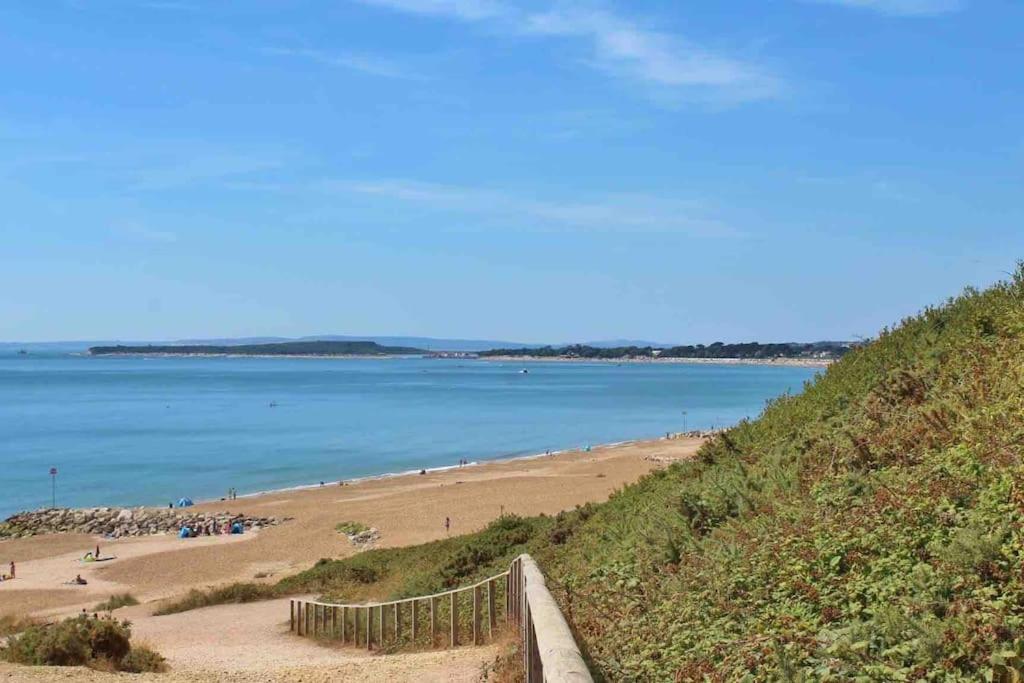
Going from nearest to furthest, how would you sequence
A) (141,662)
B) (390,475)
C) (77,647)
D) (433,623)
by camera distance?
(433,623) < (77,647) < (141,662) < (390,475)

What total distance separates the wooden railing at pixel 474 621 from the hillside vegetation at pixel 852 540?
463 millimetres

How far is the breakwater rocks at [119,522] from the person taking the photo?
4322 centimetres

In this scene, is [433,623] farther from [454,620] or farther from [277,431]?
[277,431]

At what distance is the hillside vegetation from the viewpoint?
16.1 feet

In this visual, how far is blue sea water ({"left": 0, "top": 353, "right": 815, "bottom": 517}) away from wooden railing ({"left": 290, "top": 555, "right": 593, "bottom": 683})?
2954cm

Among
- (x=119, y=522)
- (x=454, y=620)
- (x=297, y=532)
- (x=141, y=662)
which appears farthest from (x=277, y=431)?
(x=454, y=620)

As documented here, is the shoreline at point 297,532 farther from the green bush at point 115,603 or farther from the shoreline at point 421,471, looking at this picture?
the green bush at point 115,603

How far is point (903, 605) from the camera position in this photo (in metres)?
5.12

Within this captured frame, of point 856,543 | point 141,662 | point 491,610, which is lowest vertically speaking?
point 141,662

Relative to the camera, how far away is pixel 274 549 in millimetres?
36938

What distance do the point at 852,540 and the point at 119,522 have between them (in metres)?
44.5

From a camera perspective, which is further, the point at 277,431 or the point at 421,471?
the point at 277,431

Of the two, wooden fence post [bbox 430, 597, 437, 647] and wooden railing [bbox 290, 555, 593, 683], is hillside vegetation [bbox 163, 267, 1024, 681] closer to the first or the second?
wooden railing [bbox 290, 555, 593, 683]

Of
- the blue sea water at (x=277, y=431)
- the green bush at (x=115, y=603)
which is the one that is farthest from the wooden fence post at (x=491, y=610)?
the blue sea water at (x=277, y=431)
